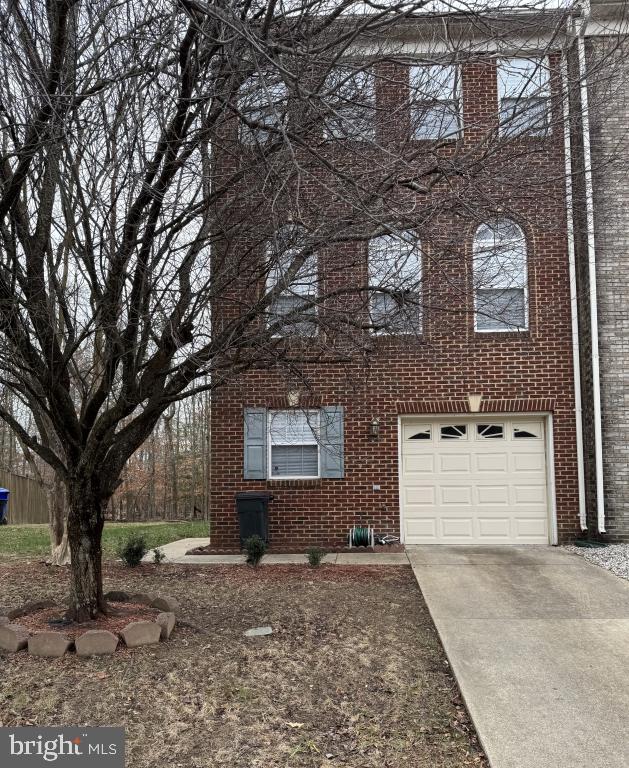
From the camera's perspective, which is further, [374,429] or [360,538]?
[374,429]

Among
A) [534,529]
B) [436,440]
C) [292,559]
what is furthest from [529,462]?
[292,559]

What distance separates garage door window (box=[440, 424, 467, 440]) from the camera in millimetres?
11133

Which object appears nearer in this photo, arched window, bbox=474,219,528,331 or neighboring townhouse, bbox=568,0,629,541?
arched window, bbox=474,219,528,331

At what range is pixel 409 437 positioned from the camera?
1118 centimetres

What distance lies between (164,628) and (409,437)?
6211mm

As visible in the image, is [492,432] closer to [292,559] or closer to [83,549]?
[292,559]

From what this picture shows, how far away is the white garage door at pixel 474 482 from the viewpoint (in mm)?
10961

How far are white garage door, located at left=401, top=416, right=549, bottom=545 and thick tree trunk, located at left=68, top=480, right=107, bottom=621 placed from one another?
19.9 ft

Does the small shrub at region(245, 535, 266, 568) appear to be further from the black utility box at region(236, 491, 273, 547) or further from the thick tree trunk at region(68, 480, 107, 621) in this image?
the thick tree trunk at region(68, 480, 107, 621)

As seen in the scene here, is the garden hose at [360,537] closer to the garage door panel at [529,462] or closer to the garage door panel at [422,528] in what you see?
the garage door panel at [422,528]

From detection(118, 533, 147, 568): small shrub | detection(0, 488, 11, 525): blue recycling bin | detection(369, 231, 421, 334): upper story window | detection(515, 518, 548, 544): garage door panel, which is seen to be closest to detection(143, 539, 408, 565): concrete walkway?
detection(118, 533, 147, 568): small shrub

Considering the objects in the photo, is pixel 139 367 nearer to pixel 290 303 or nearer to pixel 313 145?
pixel 290 303

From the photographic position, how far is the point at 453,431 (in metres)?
11.2

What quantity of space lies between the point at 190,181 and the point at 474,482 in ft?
23.2
